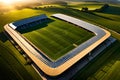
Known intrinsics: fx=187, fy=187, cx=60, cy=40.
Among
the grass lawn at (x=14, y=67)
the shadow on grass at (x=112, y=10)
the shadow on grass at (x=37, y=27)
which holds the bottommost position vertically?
the shadow on grass at (x=112, y=10)

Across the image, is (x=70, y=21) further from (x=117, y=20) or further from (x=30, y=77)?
(x=30, y=77)

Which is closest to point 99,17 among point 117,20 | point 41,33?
point 117,20

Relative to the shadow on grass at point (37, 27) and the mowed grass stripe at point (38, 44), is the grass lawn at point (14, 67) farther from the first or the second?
the shadow on grass at point (37, 27)

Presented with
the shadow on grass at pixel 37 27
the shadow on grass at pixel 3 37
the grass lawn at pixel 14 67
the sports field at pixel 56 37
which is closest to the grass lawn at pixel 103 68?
the sports field at pixel 56 37

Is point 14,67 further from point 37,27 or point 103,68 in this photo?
point 37,27

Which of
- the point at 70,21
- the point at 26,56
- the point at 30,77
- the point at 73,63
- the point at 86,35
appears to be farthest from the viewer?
the point at 70,21

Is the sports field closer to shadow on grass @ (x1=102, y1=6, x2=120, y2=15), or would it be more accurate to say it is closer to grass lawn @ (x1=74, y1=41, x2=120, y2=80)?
grass lawn @ (x1=74, y1=41, x2=120, y2=80)

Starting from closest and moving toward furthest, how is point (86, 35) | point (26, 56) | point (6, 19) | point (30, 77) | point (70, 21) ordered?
point (30, 77) → point (26, 56) → point (86, 35) → point (70, 21) → point (6, 19)

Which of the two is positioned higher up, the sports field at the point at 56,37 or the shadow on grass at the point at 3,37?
the sports field at the point at 56,37
